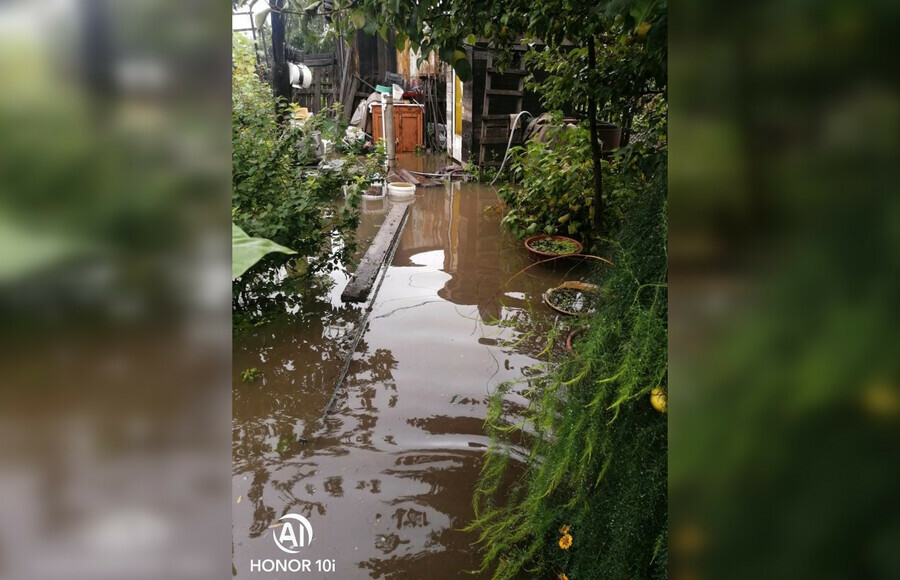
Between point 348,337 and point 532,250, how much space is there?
2320 mm

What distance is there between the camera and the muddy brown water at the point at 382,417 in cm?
279

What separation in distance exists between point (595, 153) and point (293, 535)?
445 cm

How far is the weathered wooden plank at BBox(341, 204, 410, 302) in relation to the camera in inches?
222

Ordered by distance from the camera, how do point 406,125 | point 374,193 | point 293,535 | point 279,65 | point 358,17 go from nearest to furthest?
point 358,17 < point 293,535 < point 279,65 < point 374,193 < point 406,125

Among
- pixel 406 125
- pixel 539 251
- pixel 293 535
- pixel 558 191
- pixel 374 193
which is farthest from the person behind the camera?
pixel 406 125

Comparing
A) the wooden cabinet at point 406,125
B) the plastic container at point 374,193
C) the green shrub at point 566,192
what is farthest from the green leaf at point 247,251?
the wooden cabinet at point 406,125

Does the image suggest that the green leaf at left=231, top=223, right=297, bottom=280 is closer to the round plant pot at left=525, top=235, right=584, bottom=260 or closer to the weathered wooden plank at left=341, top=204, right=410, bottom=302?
the weathered wooden plank at left=341, top=204, right=410, bottom=302

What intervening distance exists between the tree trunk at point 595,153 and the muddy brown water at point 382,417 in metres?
0.73

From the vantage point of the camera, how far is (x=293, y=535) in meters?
2.81

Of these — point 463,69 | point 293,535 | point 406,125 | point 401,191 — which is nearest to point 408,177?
point 401,191

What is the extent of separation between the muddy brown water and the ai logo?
3cm
